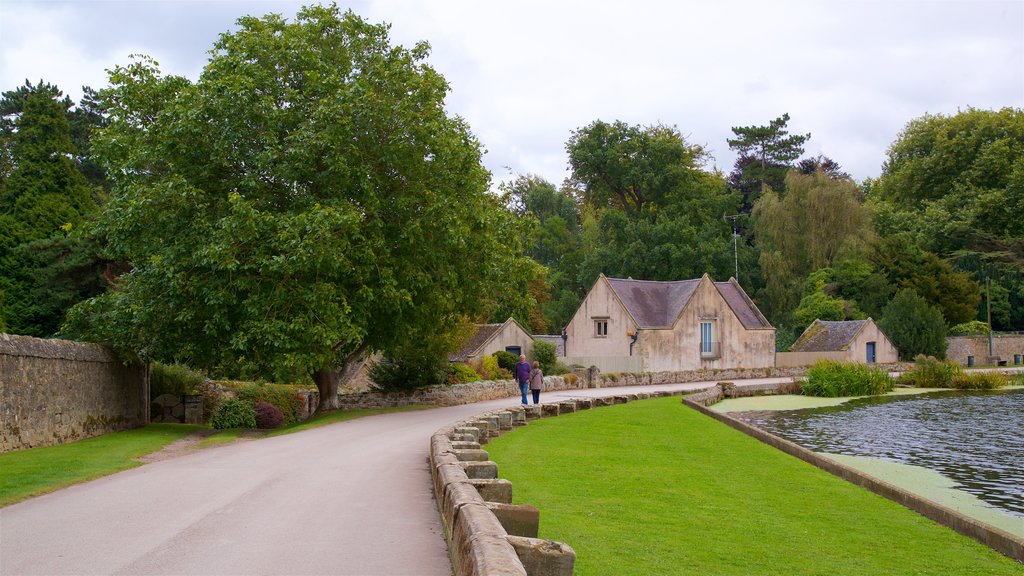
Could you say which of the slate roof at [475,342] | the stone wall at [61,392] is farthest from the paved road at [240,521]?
the slate roof at [475,342]

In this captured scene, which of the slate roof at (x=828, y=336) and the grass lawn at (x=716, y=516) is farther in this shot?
the slate roof at (x=828, y=336)

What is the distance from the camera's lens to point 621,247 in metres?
73.4

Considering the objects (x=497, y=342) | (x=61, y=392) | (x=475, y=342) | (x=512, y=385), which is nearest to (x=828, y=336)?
(x=497, y=342)

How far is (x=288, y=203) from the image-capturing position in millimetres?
26938

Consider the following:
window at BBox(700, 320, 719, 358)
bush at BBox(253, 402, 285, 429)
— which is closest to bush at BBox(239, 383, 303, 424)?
bush at BBox(253, 402, 285, 429)

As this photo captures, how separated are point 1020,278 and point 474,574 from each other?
7968cm

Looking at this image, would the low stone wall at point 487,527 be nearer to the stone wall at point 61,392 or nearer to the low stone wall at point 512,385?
the stone wall at point 61,392

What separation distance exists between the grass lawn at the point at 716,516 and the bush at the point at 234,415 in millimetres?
9364

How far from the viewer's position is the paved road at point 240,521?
26.8 feet

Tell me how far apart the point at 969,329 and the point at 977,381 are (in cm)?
2193

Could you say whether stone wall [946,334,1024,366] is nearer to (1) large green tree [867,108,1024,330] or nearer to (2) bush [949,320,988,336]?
(2) bush [949,320,988,336]

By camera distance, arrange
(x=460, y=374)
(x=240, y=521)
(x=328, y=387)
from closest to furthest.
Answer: (x=240, y=521) → (x=328, y=387) → (x=460, y=374)

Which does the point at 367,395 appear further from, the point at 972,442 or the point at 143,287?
the point at 972,442

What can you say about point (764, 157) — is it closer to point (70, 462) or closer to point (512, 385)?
point (512, 385)
